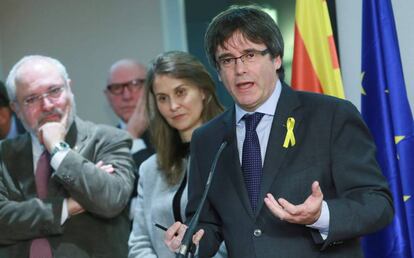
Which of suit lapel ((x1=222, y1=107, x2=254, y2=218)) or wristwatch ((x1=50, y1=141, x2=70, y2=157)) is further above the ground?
suit lapel ((x1=222, y1=107, x2=254, y2=218))

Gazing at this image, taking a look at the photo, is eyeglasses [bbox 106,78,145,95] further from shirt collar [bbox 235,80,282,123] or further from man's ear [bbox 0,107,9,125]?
shirt collar [bbox 235,80,282,123]

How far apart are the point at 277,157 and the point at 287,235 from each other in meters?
0.24

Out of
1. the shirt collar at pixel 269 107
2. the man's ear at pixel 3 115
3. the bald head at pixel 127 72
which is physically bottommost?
the man's ear at pixel 3 115

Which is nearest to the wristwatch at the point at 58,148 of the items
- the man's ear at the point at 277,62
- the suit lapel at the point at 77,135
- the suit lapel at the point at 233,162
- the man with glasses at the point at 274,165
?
the suit lapel at the point at 77,135

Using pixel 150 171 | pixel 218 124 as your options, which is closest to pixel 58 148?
pixel 150 171

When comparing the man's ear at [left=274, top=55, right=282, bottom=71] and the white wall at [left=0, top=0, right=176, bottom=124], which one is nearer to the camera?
the man's ear at [left=274, top=55, right=282, bottom=71]

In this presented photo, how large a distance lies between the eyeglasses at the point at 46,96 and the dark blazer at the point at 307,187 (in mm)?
1216

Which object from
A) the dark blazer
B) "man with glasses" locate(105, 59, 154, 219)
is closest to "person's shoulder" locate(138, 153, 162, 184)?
the dark blazer

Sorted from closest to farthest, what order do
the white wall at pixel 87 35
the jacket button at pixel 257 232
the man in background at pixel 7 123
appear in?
the jacket button at pixel 257 232 < the man in background at pixel 7 123 < the white wall at pixel 87 35

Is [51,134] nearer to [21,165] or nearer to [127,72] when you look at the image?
[21,165]

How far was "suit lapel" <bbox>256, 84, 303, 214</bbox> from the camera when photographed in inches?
85.6

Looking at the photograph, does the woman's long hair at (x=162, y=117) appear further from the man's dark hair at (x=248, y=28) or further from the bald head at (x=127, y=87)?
the bald head at (x=127, y=87)

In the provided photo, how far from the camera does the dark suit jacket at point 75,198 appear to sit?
3.04 metres

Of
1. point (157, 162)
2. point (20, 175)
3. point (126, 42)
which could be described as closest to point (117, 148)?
point (157, 162)
